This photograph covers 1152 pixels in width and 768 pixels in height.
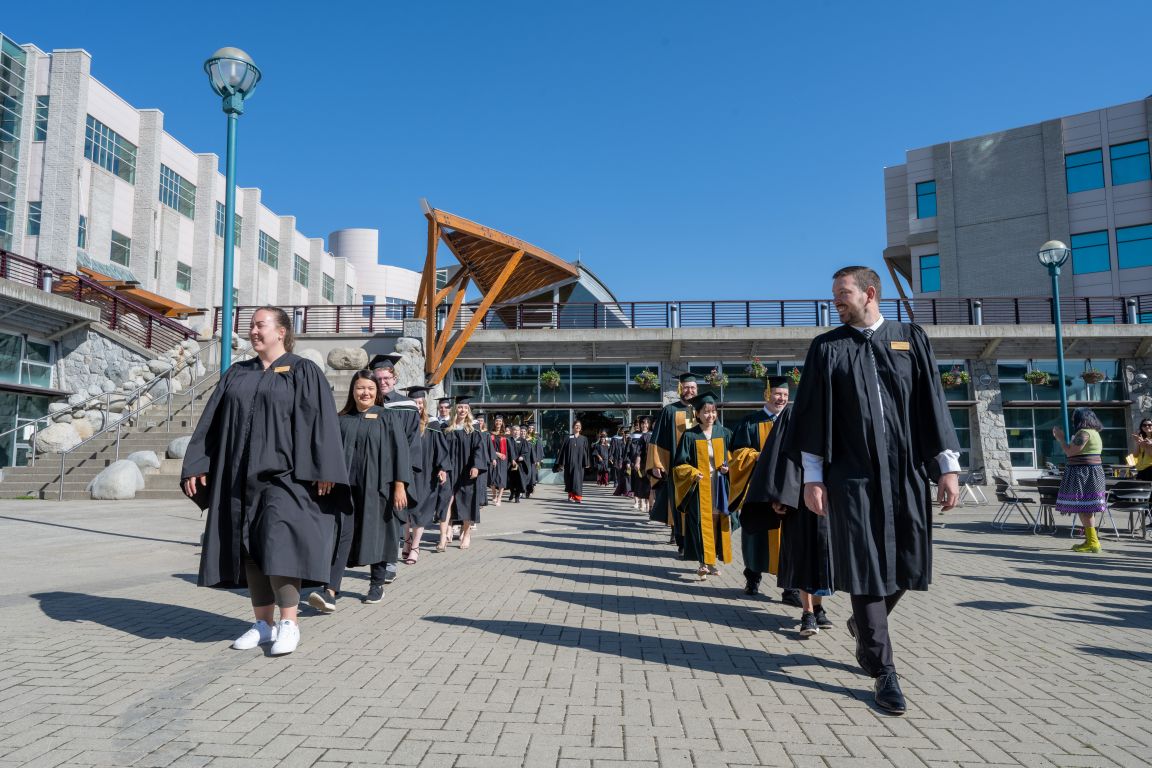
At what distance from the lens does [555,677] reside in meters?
3.90

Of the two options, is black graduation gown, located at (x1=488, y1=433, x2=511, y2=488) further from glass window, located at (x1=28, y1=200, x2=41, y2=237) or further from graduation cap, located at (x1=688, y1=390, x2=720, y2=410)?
glass window, located at (x1=28, y1=200, x2=41, y2=237)

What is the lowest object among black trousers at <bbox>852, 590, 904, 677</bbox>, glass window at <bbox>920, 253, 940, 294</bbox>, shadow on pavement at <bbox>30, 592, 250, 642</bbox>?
shadow on pavement at <bbox>30, 592, 250, 642</bbox>

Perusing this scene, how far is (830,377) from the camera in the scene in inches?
151

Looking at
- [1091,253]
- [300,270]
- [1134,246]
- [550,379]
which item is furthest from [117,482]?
[300,270]

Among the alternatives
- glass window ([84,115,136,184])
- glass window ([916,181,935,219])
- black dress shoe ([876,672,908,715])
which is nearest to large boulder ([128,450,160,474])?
black dress shoe ([876,672,908,715])

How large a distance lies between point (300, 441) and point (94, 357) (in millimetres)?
20740

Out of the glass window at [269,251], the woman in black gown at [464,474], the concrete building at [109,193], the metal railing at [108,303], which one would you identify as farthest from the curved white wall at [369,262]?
the woman in black gown at [464,474]

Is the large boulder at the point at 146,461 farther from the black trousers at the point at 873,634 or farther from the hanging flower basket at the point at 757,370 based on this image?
the hanging flower basket at the point at 757,370

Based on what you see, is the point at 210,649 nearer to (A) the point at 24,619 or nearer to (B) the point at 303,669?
(B) the point at 303,669

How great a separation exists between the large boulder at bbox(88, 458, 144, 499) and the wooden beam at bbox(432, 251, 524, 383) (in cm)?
983

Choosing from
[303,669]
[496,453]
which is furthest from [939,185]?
[303,669]

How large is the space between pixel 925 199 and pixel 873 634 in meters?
35.0

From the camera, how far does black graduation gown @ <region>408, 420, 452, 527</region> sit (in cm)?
824

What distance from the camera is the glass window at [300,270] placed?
48969 mm
